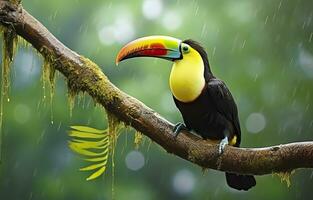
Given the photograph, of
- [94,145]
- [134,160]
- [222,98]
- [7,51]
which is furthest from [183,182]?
[7,51]

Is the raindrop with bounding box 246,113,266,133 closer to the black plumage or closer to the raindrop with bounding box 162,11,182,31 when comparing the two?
the raindrop with bounding box 162,11,182,31

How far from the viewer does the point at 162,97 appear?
598 centimetres

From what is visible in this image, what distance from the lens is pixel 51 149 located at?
6258 millimetres

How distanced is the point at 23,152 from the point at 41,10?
1.44m

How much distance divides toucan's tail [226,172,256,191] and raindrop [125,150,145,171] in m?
3.75

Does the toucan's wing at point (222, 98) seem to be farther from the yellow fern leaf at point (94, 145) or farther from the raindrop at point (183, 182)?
the raindrop at point (183, 182)

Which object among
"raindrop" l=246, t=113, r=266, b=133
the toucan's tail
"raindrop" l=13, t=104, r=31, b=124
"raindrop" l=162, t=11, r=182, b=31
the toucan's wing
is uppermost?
"raindrop" l=162, t=11, r=182, b=31

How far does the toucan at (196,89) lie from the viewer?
2.40 meters

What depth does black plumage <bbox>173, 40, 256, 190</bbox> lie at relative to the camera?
243cm

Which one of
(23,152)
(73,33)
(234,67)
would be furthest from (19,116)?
(234,67)

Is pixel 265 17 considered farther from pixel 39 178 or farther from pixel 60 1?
pixel 39 178

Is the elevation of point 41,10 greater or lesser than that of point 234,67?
greater

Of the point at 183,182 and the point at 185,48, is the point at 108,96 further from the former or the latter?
the point at 183,182

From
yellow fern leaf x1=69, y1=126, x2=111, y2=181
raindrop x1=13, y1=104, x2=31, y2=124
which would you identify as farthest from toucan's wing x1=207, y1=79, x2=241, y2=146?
raindrop x1=13, y1=104, x2=31, y2=124
